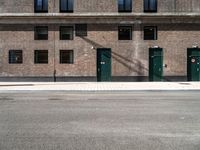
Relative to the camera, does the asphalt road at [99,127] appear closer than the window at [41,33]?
Yes

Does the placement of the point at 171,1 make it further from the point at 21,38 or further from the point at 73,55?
the point at 21,38

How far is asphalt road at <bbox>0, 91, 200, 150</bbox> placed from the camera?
30.3ft

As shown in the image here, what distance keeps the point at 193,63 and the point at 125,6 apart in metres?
7.16

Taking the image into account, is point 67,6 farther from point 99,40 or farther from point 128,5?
point 128,5

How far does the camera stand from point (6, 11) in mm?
35500

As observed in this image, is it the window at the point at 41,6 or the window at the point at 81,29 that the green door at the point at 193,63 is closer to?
the window at the point at 81,29

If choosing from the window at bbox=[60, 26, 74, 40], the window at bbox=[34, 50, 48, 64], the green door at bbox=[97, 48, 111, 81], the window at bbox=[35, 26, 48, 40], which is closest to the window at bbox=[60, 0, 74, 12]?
the window at bbox=[60, 26, 74, 40]

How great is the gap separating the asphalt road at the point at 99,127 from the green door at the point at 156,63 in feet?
64.6

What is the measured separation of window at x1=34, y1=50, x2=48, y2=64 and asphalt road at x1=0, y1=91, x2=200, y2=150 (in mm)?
19805

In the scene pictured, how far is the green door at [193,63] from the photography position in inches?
1411

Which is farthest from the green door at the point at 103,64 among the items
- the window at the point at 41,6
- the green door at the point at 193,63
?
the green door at the point at 193,63

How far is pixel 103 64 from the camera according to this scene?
3578 cm

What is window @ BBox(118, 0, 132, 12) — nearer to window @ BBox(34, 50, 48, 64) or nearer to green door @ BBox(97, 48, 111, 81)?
green door @ BBox(97, 48, 111, 81)

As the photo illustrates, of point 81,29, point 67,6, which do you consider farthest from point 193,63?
point 67,6
